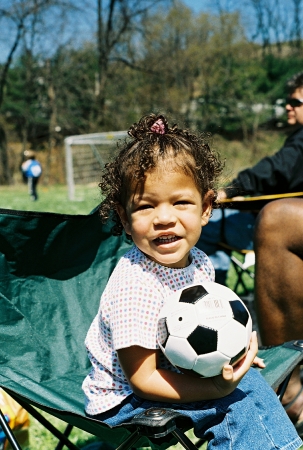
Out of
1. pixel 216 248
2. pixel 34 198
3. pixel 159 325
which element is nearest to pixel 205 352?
pixel 159 325

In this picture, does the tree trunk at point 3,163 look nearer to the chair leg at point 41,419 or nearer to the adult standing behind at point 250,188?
the adult standing behind at point 250,188

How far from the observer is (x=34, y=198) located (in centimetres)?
1638

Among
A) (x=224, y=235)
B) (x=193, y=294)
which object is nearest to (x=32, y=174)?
(x=224, y=235)

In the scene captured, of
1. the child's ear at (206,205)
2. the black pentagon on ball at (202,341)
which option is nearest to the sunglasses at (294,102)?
the child's ear at (206,205)

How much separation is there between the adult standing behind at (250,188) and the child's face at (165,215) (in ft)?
5.62

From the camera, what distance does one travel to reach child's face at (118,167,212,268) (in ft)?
5.25

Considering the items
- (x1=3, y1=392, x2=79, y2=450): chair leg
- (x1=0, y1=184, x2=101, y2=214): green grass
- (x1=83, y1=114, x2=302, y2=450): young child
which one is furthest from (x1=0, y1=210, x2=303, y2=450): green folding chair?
(x1=0, y1=184, x2=101, y2=214): green grass

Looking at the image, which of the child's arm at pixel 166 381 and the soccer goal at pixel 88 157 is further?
the soccer goal at pixel 88 157

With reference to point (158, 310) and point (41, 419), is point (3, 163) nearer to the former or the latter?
point (41, 419)

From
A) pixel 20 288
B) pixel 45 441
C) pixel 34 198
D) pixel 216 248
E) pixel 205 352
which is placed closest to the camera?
pixel 205 352

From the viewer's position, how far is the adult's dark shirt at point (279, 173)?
11.7 feet

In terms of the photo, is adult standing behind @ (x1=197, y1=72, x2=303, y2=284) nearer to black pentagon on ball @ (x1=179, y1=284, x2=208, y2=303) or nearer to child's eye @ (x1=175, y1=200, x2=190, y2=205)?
child's eye @ (x1=175, y1=200, x2=190, y2=205)

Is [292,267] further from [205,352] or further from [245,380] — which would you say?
[205,352]

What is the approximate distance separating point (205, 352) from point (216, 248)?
2.36 meters
